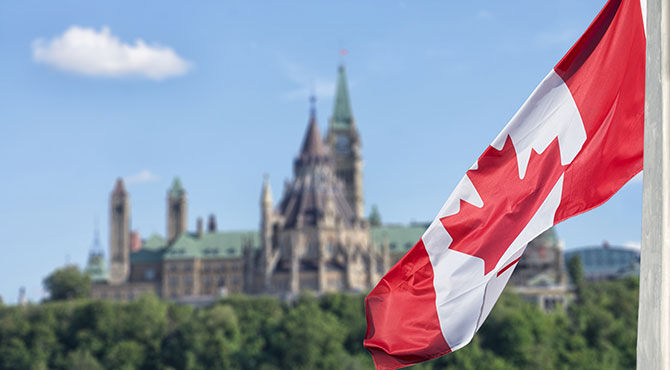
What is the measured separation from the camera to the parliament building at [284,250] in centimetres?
15550

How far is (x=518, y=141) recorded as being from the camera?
32.2 feet

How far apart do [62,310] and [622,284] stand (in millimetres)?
63004

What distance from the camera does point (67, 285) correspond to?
170 meters

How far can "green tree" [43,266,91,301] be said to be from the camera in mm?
169875

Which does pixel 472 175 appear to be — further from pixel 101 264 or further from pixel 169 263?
pixel 101 264

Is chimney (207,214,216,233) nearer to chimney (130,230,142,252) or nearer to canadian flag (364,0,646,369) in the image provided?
chimney (130,230,142,252)

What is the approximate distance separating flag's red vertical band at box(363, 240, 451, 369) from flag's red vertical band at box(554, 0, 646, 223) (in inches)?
49.3

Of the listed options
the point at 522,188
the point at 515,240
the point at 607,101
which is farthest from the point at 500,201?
the point at 607,101

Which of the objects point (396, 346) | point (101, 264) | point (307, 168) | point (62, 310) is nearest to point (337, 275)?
point (307, 168)

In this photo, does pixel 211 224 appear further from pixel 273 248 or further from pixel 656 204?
pixel 656 204

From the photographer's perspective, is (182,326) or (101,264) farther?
(101,264)

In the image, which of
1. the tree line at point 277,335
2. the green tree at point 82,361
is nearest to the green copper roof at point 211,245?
the tree line at point 277,335

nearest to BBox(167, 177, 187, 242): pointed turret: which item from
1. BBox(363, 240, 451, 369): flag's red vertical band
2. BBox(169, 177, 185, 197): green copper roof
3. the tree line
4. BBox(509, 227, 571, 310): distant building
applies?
BBox(169, 177, 185, 197): green copper roof

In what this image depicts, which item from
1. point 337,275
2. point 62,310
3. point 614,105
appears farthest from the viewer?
point 337,275
